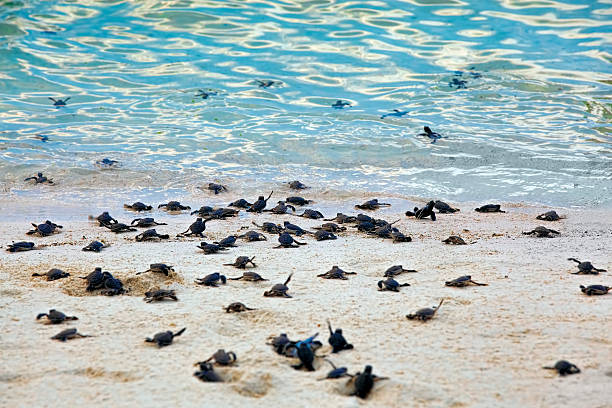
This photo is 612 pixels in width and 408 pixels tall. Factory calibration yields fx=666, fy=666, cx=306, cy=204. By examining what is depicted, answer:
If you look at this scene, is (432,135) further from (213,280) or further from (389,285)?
(213,280)

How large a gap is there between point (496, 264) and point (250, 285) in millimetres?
1966

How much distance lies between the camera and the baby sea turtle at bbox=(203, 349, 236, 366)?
3.45m

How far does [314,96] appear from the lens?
43.5 feet

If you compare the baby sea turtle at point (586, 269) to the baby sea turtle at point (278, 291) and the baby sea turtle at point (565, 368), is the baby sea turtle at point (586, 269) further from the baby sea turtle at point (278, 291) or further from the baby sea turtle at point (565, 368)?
the baby sea turtle at point (278, 291)

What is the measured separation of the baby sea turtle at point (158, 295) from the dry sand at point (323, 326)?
2.5 inches

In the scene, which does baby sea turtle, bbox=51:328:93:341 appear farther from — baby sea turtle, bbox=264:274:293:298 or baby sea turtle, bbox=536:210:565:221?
baby sea turtle, bbox=536:210:565:221

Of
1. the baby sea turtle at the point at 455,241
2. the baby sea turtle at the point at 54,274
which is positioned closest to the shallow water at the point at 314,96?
the baby sea turtle at the point at 455,241

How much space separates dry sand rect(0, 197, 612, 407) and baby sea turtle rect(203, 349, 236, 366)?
0.18ft

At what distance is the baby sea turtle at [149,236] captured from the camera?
6340mm

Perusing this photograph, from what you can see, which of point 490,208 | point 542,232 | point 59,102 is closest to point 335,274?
point 542,232

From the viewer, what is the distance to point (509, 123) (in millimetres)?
11508

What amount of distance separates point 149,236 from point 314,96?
7.50 metres

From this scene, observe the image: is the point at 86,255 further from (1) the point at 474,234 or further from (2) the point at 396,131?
(2) the point at 396,131

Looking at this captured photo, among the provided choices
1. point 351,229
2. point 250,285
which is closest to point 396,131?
point 351,229
